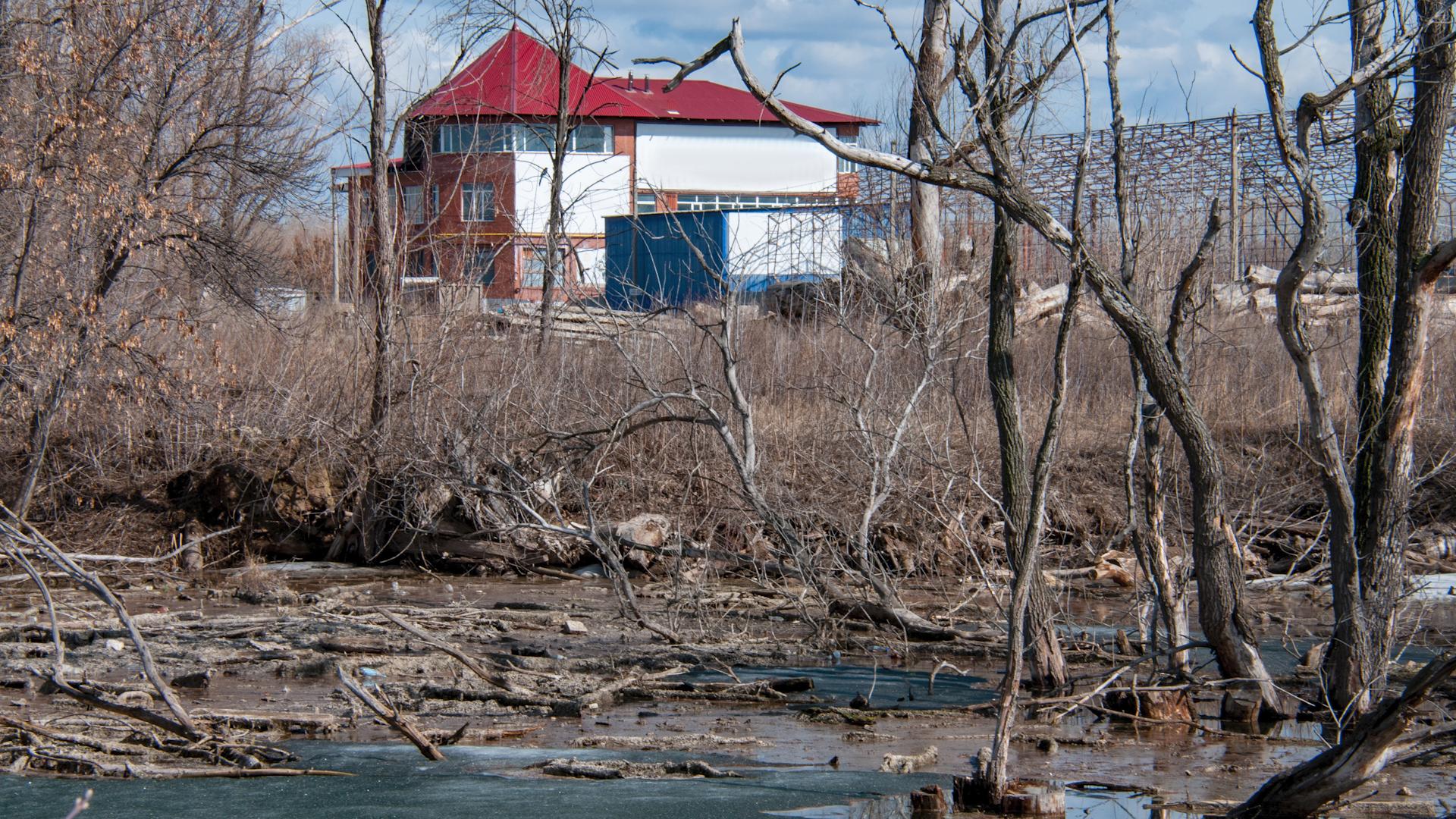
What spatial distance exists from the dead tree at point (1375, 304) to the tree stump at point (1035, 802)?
2387 millimetres

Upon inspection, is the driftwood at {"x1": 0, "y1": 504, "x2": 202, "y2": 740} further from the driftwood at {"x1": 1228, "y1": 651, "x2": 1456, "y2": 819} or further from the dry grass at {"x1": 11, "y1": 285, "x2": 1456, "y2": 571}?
the dry grass at {"x1": 11, "y1": 285, "x2": 1456, "y2": 571}

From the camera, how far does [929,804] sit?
5.71m

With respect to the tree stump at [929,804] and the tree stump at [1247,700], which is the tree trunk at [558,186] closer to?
the tree stump at [1247,700]

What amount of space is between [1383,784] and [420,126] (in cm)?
1653

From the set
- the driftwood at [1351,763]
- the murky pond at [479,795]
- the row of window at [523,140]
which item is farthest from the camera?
the row of window at [523,140]

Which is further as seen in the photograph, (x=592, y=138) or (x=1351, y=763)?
(x=592, y=138)

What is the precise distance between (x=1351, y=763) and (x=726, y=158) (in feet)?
147

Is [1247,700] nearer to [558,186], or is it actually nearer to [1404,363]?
[1404,363]

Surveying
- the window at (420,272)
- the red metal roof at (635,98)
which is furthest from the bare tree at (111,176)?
the red metal roof at (635,98)

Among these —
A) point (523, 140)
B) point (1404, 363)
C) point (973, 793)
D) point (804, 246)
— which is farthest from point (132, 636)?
point (523, 140)

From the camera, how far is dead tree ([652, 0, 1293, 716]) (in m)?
6.99

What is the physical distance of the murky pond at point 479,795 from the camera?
217 inches

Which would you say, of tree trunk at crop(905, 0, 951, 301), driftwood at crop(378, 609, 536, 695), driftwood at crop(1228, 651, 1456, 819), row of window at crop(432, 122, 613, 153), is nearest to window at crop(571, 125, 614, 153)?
row of window at crop(432, 122, 613, 153)

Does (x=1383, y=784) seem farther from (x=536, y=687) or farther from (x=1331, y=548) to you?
(x=536, y=687)
